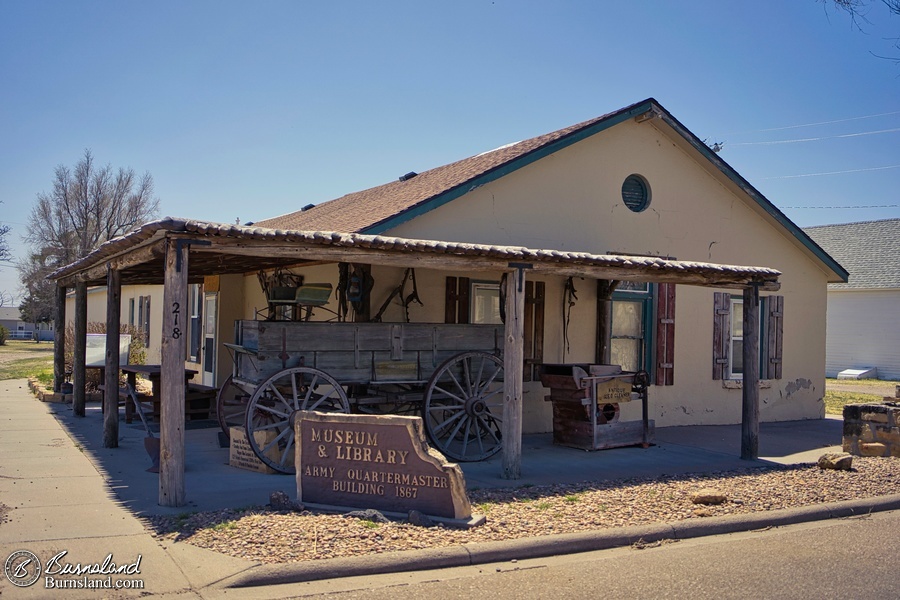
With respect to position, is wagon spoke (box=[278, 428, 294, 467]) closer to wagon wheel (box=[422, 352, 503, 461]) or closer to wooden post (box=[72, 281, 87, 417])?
wagon wheel (box=[422, 352, 503, 461])

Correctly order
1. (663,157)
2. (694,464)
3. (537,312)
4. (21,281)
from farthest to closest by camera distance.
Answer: (21,281) → (663,157) → (537,312) → (694,464)

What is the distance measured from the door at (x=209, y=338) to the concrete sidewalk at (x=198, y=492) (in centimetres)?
277

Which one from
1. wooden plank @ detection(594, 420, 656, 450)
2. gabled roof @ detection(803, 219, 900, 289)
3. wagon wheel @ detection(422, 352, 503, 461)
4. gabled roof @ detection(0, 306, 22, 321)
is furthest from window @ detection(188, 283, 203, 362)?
gabled roof @ detection(0, 306, 22, 321)

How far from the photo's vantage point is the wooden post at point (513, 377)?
8992 millimetres

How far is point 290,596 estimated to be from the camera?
5340 millimetres

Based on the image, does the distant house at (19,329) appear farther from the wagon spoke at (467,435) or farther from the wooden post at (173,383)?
the wooden post at (173,383)

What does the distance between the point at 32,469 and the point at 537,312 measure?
683 centimetres

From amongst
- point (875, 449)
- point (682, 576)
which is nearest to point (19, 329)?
point (875, 449)

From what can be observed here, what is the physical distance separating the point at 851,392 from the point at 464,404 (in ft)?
52.4

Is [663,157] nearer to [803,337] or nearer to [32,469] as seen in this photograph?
[803,337]

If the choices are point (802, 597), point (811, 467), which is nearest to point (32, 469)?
point (802, 597)

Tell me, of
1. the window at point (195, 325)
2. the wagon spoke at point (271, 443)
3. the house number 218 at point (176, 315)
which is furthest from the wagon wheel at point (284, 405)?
the window at point (195, 325)

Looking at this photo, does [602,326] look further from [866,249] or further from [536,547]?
[866,249]

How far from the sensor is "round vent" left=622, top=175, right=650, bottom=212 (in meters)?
13.4
